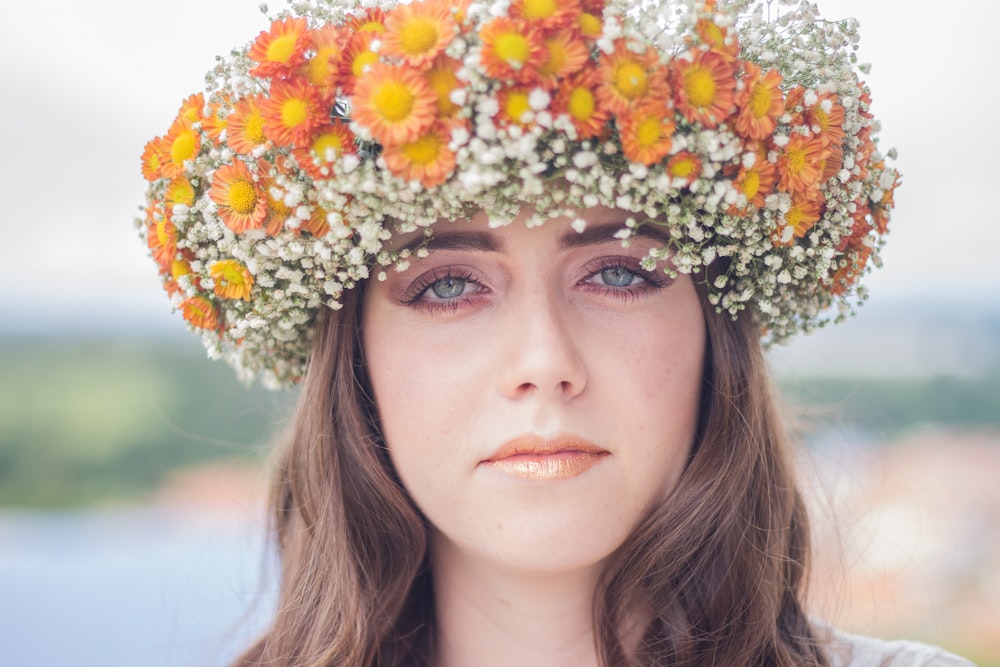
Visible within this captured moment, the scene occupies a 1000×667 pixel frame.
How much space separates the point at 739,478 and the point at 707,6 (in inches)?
40.9

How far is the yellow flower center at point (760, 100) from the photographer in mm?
1740

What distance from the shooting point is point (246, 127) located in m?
1.82

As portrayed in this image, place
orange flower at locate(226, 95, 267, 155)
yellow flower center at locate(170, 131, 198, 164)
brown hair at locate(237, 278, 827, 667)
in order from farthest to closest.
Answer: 1. brown hair at locate(237, 278, 827, 667)
2. yellow flower center at locate(170, 131, 198, 164)
3. orange flower at locate(226, 95, 267, 155)

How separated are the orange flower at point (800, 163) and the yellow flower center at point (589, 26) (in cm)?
47

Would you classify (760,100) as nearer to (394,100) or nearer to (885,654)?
(394,100)

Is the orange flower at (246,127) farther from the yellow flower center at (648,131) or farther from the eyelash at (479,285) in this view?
the yellow flower center at (648,131)

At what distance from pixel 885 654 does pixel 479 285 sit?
134cm

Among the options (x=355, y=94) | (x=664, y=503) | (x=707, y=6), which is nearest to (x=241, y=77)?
(x=355, y=94)

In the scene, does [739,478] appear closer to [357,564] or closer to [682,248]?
[682,248]

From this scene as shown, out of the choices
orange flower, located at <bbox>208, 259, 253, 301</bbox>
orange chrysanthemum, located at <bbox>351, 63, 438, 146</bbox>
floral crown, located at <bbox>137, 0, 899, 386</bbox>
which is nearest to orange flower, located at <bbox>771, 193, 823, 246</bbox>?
floral crown, located at <bbox>137, 0, 899, 386</bbox>

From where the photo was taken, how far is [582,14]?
5.31 ft

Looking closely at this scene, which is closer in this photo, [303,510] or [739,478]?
[739,478]

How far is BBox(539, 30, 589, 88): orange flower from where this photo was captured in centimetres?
159

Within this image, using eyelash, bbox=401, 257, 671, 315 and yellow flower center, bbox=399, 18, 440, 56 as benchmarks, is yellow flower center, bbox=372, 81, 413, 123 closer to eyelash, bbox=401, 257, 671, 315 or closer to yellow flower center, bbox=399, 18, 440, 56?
yellow flower center, bbox=399, 18, 440, 56
